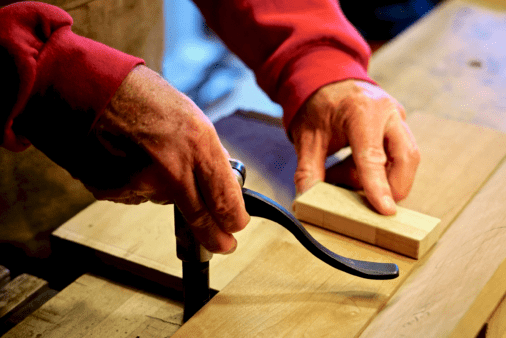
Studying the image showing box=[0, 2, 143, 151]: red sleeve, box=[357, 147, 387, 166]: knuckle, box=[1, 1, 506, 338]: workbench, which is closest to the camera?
box=[0, 2, 143, 151]: red sleeve

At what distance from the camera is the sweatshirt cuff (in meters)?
1.07

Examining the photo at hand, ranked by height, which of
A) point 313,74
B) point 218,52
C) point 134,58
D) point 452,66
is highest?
point 134,58

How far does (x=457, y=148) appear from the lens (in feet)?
3.72

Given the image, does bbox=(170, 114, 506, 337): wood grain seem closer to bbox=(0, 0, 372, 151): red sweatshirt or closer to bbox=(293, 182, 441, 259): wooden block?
bbox=(293, 182, 441, 259): wooden block

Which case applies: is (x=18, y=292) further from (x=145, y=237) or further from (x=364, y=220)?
(x=364, y=220)

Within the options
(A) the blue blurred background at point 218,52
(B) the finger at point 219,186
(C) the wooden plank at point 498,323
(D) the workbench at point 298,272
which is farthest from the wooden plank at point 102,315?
(A) the blue blurred background at point 218,52

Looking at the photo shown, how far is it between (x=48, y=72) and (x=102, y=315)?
0.37 m

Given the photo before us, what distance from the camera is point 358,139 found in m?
0.99

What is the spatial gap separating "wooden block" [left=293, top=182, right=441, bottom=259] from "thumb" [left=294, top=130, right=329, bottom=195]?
8 centimetres

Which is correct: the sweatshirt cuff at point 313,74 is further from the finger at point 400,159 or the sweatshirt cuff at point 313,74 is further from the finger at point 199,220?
the finger at point 199,220

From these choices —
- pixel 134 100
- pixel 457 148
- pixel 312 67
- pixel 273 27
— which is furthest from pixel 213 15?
pixel 134 100

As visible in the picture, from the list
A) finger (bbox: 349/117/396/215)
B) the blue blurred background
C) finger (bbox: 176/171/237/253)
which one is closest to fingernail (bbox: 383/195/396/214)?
finger (bbox: 349/117/396/215)

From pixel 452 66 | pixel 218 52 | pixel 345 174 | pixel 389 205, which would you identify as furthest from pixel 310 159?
pixel 218 52

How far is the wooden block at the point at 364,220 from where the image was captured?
82cm
